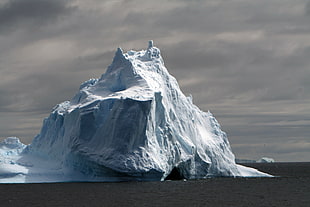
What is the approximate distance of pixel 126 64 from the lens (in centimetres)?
4562

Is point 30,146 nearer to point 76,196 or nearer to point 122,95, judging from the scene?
point 122,95

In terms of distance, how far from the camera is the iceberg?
41031mm

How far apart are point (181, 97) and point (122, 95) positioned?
764 centimetres

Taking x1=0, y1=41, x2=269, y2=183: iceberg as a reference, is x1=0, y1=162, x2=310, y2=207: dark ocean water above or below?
below

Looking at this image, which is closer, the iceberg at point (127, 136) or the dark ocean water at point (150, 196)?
the dark ocean water at point (150, 196)

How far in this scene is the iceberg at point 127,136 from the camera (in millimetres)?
41031

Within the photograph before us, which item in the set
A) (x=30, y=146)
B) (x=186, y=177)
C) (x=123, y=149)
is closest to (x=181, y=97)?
(x=186, y=177)

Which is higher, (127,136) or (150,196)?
(127,136)

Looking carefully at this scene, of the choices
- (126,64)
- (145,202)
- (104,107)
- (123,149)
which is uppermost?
(126,64)

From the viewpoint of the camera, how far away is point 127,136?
4084 centimetres

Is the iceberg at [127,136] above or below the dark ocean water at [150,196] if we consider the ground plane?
above

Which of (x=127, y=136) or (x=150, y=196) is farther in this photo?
(x=127, y=136)

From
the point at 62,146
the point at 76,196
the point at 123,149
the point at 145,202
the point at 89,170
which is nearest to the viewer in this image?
the point at 145,202

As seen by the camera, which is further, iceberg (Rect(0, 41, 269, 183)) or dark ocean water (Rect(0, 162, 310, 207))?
iceberg (Rect(0, 41, 269, 183))
